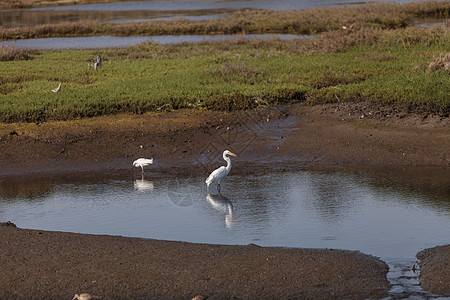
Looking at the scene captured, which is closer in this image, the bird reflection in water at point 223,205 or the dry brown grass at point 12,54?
the bird reflection in water at point 223,205

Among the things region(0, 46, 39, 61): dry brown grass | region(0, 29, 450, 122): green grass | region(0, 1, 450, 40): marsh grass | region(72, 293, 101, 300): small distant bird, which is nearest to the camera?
region(72, 293, 101, 300): small distant bird

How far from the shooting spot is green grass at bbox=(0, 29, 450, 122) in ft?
65.0

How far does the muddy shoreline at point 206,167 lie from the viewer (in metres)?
8.73

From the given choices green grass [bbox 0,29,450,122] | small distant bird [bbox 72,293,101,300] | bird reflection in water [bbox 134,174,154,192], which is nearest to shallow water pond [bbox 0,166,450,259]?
bird reflection in water [bbox 134,174,154,192]

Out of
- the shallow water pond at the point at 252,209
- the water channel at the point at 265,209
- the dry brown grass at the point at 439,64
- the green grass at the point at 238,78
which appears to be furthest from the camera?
the dry brown grass at the point at 439,64

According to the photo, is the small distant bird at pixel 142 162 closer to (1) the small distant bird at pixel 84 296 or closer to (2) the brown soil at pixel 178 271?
(2) the brown soil at pixel 178 271

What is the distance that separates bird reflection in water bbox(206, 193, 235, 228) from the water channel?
0.02 m

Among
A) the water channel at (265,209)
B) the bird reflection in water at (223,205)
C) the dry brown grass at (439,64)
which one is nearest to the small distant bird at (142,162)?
the water channel at (265,209)

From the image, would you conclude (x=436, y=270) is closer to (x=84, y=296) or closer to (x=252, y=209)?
(x=252, y=209)

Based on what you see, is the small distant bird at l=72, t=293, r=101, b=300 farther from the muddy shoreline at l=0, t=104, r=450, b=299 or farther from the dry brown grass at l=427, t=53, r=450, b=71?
the dry brown grass at l=427, t=53, r=450, b=71

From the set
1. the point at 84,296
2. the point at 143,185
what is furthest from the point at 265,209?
the point at 84,296

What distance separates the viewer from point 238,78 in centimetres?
2317

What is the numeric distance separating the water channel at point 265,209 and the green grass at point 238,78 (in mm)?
4633

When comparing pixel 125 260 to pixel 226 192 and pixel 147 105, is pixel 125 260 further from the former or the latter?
pixel 147 105
